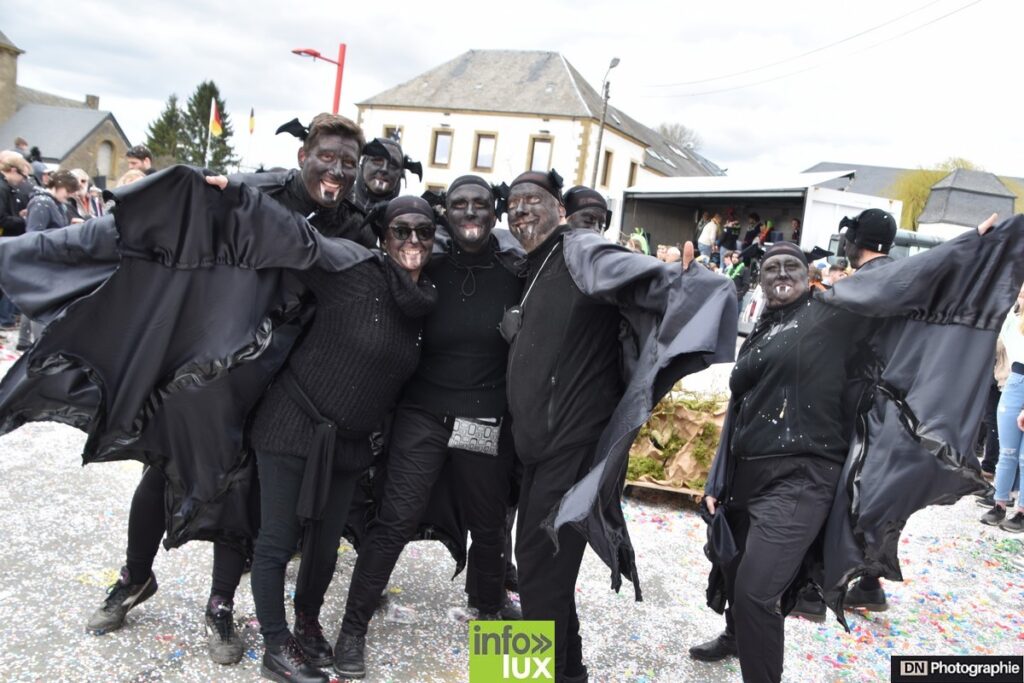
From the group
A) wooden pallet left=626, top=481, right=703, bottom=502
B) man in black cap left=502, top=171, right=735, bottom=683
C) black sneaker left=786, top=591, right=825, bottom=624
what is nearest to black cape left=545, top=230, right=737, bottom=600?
man in black cap left=502, top=171, right=735, bottom=683

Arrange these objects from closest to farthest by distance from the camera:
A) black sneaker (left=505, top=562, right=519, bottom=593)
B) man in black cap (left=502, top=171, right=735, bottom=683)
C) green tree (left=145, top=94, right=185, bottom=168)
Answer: man in black cap (left=502, top=171, right=735, bottom=683)
black sneaker (left=505, top=562, right=519, bottom=593)
green tree (left=145, top=94, right=185, bottom=168)

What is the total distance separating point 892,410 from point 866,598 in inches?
75.2

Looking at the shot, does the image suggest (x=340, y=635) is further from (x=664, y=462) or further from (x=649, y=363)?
(x=664, y=462)

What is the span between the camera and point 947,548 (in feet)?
18.5

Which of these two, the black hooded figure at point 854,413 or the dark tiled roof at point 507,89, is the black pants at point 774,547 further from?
the dark tiled roof at point 507,89

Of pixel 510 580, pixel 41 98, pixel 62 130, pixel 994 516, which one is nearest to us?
pixel 510 580

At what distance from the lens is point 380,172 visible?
13.1 feet

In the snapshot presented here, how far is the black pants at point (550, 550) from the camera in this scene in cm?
298

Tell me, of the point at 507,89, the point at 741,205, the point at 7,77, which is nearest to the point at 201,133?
the point at 7,77

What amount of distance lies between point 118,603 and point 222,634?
511 millimetres

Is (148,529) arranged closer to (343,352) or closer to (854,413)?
(343,352)

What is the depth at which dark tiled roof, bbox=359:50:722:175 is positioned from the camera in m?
36.7

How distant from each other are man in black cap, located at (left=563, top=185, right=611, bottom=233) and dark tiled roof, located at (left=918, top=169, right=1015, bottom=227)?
41.4m

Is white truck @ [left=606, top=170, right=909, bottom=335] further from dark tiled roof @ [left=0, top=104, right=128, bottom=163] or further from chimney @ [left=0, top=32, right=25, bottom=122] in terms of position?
chimney @ [left=0, top=32, right=25, bottom=122]
